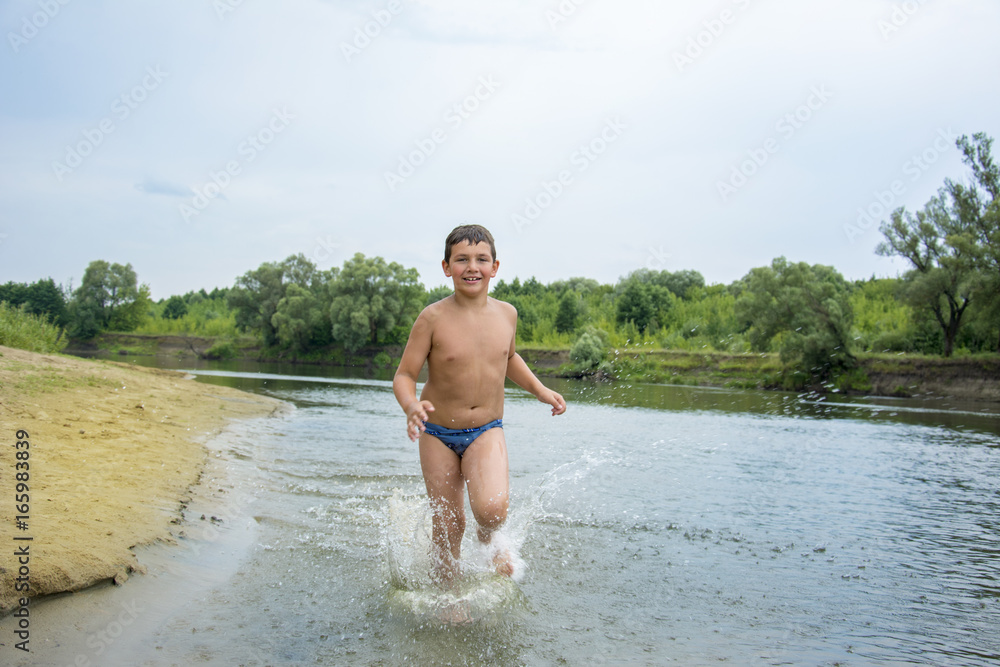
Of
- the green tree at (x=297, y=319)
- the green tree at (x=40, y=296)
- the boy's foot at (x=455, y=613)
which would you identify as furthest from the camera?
the green tree at (x=40, y=296)

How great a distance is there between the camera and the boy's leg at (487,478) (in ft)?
14.9

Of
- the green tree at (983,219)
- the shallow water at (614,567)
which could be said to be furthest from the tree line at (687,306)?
the shallow water at (614,567)

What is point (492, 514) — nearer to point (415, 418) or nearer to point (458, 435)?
point (458, 435)

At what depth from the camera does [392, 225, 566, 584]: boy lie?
462 cm

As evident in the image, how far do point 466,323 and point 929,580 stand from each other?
4.56m

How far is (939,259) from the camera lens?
3431cm

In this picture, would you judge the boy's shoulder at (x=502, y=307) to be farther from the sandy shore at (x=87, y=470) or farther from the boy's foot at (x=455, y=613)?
the sandy shore at (x=87, y=470)

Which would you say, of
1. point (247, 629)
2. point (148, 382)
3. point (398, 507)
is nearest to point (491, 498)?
point (247, 629)

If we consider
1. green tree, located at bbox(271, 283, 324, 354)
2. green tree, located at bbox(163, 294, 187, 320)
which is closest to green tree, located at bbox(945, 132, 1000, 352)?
green tree, located at bbox(271, 283, 324, 354)

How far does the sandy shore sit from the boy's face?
9.91ft

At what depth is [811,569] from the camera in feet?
19.3

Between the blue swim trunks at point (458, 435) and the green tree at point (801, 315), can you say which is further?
the green tree at point (801, 315)

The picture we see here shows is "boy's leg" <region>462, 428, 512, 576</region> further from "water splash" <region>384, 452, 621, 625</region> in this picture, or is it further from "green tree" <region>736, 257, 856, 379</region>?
"green tree" <region>736, 257, 856, 379</region>

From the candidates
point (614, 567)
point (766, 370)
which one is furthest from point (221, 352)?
point (614, 567)
